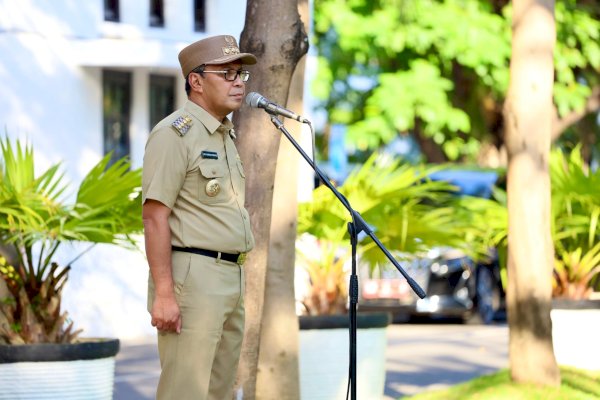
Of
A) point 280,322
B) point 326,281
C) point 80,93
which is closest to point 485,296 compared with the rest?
point 80,93

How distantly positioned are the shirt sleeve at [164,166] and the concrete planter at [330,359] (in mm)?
3713

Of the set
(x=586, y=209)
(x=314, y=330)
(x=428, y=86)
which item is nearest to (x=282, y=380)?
(x=314, y=330)

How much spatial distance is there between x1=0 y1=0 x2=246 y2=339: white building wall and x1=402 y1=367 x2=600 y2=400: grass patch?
262 inches

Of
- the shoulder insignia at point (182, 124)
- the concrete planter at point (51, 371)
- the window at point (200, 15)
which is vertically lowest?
the concrete planter at point (51, 371)

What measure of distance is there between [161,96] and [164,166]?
13.3 meters

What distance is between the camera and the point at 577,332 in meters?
12.6

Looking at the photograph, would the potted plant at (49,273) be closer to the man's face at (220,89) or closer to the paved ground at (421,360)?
the man's face at (220,89)

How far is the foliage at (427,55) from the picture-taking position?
23.3 meters

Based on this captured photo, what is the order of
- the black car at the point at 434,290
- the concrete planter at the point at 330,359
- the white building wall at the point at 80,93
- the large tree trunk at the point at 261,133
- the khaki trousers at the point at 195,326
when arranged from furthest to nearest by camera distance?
the black car at the point at 434,290, the white building wall at the point at 80,93, the concrete planter at the point at 330,359, the large tree trunk at the point at 261,133, the khaki trousers at the point at 195,326

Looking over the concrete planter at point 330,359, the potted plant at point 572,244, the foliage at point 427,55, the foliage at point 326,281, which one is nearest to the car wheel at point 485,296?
the foliage at point 427,55

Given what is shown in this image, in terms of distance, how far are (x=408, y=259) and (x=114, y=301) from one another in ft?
24.5

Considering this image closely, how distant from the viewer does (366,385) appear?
942 cm

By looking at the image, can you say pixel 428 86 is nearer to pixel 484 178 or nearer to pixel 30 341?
pixel 484 178

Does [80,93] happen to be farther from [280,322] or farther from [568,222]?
[280,322]
